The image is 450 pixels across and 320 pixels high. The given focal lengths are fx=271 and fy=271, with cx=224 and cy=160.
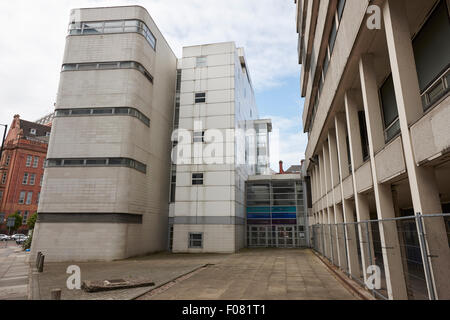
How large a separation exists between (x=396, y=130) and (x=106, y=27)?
2632 centimetres

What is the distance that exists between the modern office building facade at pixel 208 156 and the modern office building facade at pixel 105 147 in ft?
8.57

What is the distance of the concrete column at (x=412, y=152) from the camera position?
486 cm

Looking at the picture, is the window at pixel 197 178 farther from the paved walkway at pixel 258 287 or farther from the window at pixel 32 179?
the window at pixel 32 179

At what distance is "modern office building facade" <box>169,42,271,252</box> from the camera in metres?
27.3

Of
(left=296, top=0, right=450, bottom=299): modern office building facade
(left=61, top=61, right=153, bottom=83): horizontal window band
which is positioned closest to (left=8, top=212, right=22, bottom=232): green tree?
(left=61, top=61, right=153, bottom=83): horizontal window band

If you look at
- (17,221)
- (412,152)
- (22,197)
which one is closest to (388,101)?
(412,152)

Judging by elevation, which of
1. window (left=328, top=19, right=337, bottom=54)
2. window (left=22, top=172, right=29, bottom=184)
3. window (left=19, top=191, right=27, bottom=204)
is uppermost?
window (left=22, top=172, right=29, bottom=184)

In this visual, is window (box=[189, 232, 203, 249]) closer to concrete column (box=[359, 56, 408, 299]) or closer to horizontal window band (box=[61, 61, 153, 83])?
horizontal window band (box=[61, 61, 153, 83])

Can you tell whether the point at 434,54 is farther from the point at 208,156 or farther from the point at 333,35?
the point at 208,156

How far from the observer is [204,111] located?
98.2ft

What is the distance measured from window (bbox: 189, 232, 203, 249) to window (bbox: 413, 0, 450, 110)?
22.4 metres

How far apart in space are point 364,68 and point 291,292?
8275 mm

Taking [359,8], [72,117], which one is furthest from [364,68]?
[72,117]

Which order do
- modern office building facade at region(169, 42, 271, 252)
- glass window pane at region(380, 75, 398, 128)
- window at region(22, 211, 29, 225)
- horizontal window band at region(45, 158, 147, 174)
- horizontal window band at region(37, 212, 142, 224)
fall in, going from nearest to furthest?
glass window pane at region(380, 75, 398, 128) → horizontal window band at region(37, 212, 142, 224) → horizontal window band at region(45, 158, 147, 174) → modern office building facade at region(169, 42, 271, 252) → window at region(22, 211, 29, 225)
